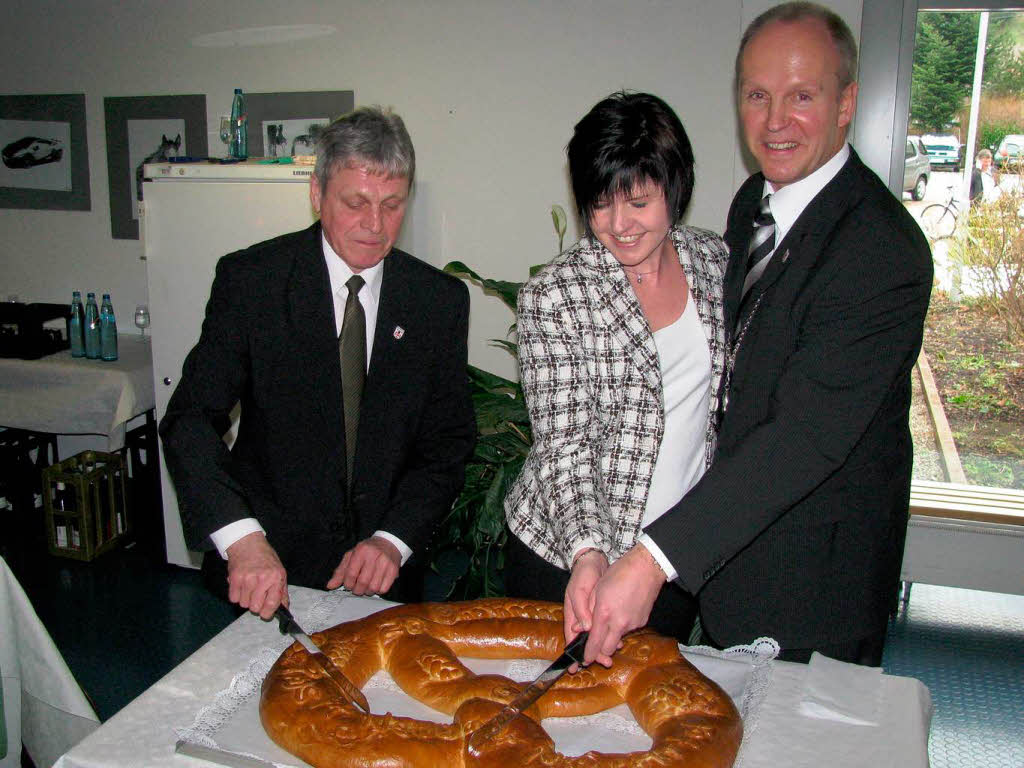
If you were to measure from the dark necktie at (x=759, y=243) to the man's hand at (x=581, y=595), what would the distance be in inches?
21.4

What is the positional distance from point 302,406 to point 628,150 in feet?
2.34

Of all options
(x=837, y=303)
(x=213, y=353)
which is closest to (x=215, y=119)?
(x=213, y=353)

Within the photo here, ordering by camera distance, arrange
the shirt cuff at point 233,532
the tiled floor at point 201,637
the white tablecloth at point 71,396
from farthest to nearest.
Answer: the white tablecloth at point 71,396
the tiled floor at point 201,637
the shirt cuff at point 233,532

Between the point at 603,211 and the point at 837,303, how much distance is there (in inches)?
15.5

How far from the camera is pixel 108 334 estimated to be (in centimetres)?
383

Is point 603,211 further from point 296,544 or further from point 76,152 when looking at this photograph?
point 76,152

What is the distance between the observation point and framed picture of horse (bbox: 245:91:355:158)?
392 centimetres

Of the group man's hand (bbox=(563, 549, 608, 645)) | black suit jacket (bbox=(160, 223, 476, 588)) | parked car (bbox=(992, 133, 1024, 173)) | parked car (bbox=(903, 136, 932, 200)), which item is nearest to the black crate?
black suit jacket (bbox=(160, 223, 476, 588))

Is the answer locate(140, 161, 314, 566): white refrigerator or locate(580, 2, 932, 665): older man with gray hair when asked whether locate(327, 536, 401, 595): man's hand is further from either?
locate(140, 161, 314, 566): white refrigerator

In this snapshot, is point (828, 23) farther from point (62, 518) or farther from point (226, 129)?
point (62, 518)

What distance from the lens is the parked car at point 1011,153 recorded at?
330 cm

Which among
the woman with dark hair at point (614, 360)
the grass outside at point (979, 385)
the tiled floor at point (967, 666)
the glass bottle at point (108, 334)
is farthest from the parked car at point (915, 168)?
the glass bottle at point (108, 334)

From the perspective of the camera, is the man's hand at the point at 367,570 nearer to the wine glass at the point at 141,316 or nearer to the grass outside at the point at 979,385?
the grass outside at the point at 979,385

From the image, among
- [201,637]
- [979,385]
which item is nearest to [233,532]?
[201,637]
